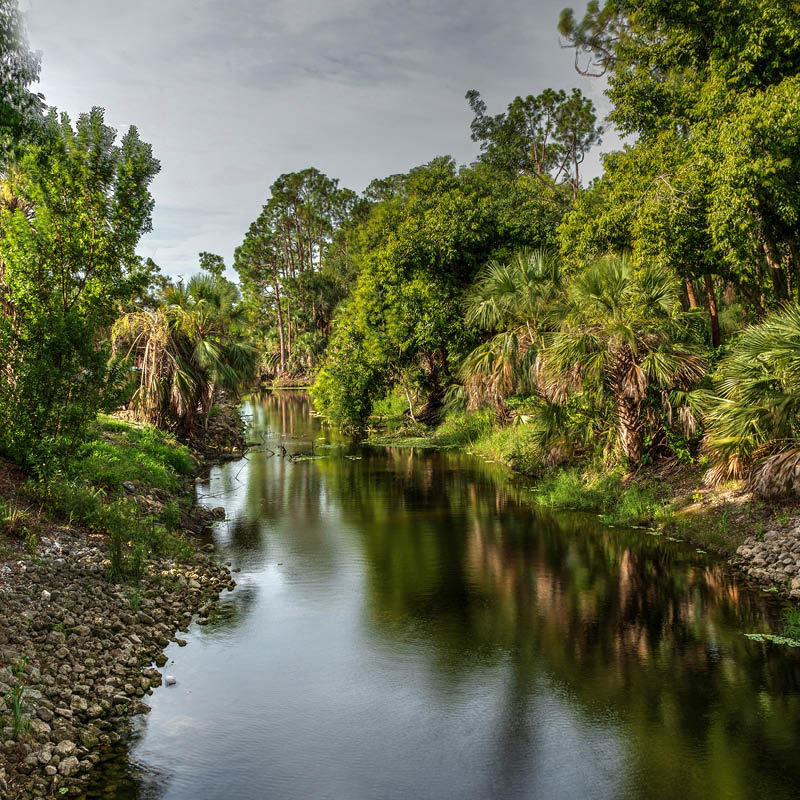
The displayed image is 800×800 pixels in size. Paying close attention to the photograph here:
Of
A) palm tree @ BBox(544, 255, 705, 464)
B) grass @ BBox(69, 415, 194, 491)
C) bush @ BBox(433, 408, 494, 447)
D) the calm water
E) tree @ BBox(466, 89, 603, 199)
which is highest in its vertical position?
tree @ BBox(466, 89, 603, 199)

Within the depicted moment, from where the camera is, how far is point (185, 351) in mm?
23594

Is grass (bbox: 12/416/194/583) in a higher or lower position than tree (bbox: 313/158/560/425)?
lower

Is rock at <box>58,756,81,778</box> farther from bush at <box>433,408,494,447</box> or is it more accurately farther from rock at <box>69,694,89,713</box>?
bush at <box>433,408,494,447</box>

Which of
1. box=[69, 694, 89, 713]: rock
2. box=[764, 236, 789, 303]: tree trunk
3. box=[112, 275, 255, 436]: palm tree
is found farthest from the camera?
box=[112, 275, 255, 436]: palm tree

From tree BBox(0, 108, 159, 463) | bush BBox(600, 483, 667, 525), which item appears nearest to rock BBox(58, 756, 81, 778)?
tree BBox(0, 108, 159, 463)

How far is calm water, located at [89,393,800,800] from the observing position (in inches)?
261

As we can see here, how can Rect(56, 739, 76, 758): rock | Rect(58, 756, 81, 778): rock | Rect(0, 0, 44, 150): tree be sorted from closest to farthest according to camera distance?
Rect(58, 756, 81, 778): rock → Rect(56, 739, 76, 758): rock → Rect(0, 0, 44, 150): tree

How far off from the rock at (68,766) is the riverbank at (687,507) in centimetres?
972

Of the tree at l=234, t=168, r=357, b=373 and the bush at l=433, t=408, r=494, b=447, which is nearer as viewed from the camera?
the bush at l=433, t=408, r=494, b=447

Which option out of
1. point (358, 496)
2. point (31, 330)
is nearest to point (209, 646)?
point (31, 330)

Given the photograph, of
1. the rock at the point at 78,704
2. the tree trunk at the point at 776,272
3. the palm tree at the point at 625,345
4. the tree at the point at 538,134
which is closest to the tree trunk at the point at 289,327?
the tree at the point at 538,134

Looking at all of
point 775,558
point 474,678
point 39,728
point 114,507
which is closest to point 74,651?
point 39,728

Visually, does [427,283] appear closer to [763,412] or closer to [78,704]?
[763,412]

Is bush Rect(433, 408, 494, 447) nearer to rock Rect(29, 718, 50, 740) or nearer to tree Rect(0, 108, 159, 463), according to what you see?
tree Rect(0, 108, 159, 463)
